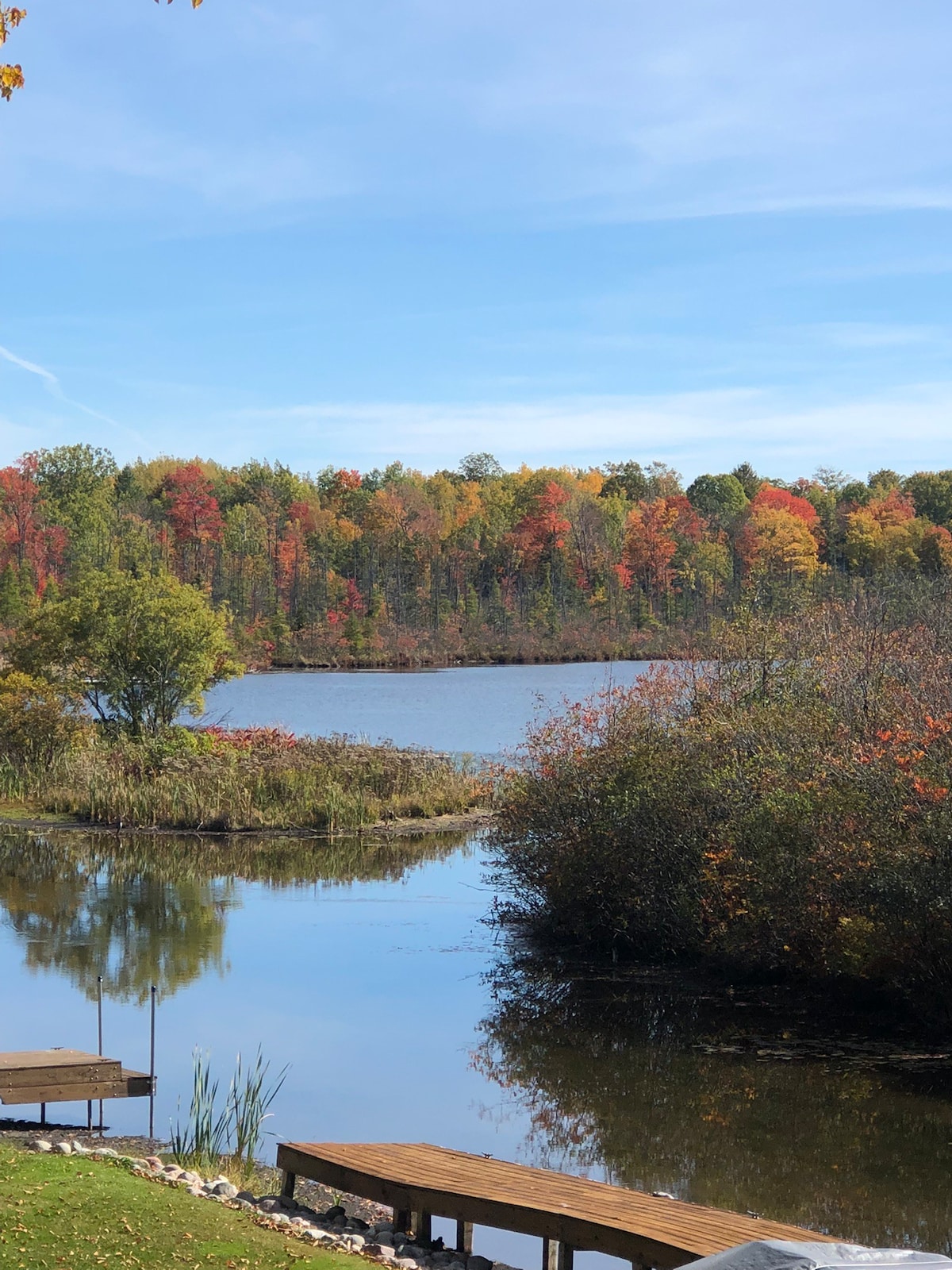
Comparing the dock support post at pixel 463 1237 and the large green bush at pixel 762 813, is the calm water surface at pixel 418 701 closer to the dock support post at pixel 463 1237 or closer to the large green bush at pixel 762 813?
the large green bush at pixel 762 813

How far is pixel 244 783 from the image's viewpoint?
2631 centimetres

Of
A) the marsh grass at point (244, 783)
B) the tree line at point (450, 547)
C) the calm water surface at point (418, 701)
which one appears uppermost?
the tree line at point (450, 547)

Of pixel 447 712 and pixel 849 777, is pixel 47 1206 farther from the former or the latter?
pixel 447 712

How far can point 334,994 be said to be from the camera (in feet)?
49.2

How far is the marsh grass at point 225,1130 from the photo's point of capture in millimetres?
9672

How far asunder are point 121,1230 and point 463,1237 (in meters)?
2.06

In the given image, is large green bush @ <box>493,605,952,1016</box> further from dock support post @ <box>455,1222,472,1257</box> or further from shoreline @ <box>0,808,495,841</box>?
shoreline @ <box>0,808,495,841</box>

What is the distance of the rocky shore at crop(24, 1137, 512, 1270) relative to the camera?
26.0ft

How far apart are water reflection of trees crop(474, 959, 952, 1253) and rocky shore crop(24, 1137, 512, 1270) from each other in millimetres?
1694

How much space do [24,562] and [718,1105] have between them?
76.4 meters

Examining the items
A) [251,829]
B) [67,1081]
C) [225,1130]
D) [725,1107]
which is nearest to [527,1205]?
[225,1130]

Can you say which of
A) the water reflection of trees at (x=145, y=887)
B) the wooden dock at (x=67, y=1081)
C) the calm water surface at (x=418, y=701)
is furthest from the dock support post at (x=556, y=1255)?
the calm water surface at (x=418, y=701)

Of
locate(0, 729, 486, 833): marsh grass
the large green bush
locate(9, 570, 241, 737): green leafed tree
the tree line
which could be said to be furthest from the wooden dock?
the tree line

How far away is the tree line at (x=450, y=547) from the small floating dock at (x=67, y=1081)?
6666cm
